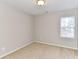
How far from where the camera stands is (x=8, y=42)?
3838 millimetres

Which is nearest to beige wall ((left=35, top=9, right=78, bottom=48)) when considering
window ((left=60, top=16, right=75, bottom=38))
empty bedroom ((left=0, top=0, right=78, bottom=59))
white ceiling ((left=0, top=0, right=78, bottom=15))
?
empty bedroom ((left=0, top=0, right=78, bottom=59))

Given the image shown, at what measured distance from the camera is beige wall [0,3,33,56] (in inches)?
141

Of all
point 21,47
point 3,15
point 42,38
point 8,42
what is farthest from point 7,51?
point 42,38

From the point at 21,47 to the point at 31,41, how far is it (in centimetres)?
105

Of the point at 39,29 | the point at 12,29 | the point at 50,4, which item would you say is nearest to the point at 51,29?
the point at 39,29

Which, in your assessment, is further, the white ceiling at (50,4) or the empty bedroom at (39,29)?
the empty bedroom at (39,29)

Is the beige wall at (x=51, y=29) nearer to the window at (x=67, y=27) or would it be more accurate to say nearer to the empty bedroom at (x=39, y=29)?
the empty bedroom at (x=39, y=29)

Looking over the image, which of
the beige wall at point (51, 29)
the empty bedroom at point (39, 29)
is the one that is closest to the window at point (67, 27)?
the empty bedroom at point (39, 29)

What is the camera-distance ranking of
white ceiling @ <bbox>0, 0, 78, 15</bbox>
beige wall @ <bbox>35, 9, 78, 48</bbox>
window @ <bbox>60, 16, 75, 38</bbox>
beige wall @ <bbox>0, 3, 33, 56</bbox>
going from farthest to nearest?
beige wall @ <bbox>35, 9, 78, 48</bbox> < window @ <bbox>60, 16, 75, 38</bbox> < beige wall @ <bbox>0, 3, 33, 56</bbox> < white ceiling @ <bbox>0, 0, 78, 15</bbox>

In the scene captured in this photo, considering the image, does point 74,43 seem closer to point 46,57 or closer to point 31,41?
point 46,57

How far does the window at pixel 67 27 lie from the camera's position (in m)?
4.50

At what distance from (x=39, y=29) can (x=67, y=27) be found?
173 centimetres

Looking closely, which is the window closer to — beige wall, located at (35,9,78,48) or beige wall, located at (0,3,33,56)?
beige wall, located at (35,9,78,48)

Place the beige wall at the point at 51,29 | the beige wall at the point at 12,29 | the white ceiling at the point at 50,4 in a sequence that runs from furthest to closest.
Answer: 1. the beige wall at the point at 51,29
2. the beige wall at the point at 12,29
3. the white ceiling at the point at 50,4
